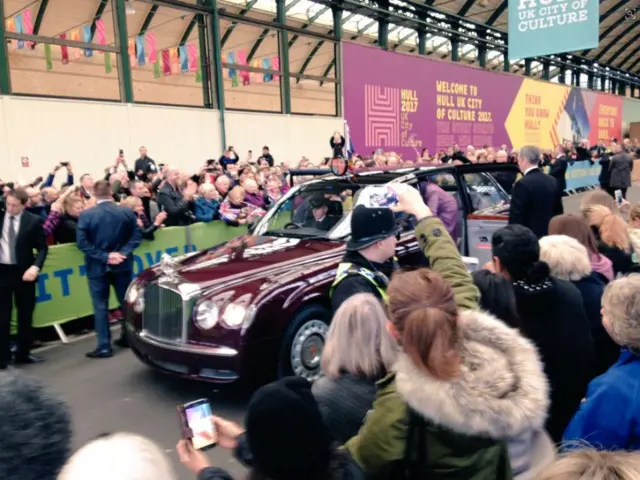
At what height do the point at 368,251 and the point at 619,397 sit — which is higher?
the point at 368,251

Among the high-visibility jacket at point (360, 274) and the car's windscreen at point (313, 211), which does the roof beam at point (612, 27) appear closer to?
the car's windscreen at point (313, 211)

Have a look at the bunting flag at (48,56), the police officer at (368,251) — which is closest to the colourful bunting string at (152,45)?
the bunting flag at (48,56)

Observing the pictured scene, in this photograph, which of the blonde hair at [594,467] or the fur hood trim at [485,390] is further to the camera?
the fur hood trim at [485,390]

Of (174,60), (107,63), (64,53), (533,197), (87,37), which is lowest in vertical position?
(533,197)

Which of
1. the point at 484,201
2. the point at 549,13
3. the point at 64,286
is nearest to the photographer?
the point at 64,286

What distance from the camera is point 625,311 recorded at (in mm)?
2041

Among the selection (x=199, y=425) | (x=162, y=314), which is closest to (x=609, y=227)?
(x=199, y=425)

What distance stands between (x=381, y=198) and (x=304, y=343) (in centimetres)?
182

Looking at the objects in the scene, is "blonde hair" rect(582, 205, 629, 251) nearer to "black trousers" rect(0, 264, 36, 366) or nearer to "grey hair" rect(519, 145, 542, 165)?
"grey hair" rect(519, 145, 542, 165)

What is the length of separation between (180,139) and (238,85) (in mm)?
4137

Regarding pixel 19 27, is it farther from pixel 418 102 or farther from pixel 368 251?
pixel 418 102

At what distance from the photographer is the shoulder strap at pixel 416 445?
1.63 meters

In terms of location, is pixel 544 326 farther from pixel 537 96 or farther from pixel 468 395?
pixel 537 96

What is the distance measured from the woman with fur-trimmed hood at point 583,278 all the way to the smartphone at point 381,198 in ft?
2.81
